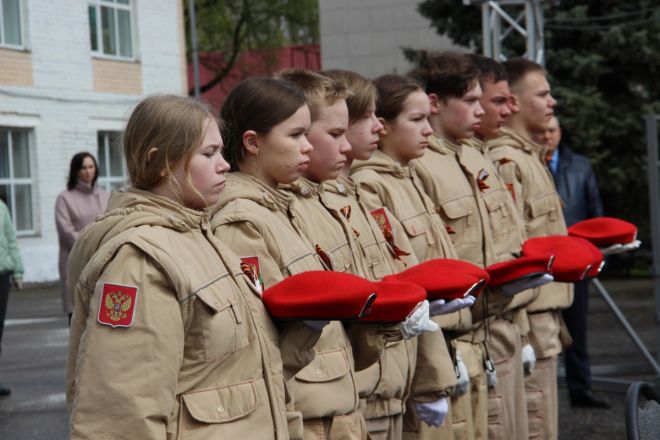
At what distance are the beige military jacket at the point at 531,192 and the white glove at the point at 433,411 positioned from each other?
5.39 ft

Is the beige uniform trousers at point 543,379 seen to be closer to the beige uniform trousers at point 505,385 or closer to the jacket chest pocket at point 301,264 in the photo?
the beige uniform trousers at point 505,385

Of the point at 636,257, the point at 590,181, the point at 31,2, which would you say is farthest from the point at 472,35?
the point at 590,181

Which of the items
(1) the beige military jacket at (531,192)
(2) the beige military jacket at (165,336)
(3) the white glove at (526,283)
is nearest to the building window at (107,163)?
(1) the beige military jacket at (531,192)

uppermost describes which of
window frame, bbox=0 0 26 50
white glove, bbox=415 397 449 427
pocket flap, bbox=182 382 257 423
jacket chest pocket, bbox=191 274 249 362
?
window frame, bbox=0 0 26 50

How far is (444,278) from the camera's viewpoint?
4.49 meters

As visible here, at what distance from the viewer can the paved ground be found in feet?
26.8

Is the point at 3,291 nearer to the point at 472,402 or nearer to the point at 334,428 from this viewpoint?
the point at 472,402

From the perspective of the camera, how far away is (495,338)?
5852 millimetres

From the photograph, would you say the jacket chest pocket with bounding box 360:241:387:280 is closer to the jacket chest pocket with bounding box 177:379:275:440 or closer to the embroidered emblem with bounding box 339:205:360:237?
the embroidered emblem with bounding box 339:205:360:237

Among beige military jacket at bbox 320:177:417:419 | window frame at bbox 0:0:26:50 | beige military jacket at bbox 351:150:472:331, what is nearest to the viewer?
beige military jacket at bbox 320:177:417:419

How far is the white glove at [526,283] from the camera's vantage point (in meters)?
5.25

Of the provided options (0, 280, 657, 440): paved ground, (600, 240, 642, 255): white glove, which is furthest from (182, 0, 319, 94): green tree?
(600, 240, 642, 255): white glove

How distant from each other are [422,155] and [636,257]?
15448mm

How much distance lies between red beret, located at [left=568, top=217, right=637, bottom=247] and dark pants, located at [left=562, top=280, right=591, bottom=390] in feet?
7.24
